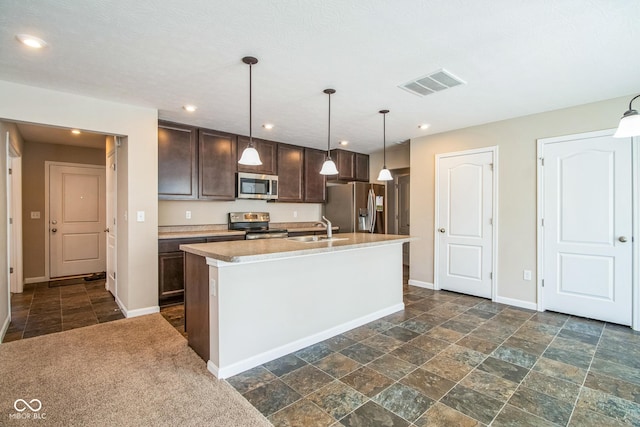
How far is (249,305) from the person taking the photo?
2465mm

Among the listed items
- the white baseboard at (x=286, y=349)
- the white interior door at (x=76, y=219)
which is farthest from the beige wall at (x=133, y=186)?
the white interior door at (x=76, y=219)

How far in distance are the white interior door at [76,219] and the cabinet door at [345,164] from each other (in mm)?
4499

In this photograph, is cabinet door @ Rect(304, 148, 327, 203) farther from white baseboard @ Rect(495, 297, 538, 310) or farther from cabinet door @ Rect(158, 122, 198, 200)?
white baseboard @ Rect(495, 297, 538, 310)

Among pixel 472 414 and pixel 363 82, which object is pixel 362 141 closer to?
pixel 363 82

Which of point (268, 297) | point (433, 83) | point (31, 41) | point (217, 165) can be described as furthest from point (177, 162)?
point (433, 83)

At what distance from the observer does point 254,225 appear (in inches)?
211

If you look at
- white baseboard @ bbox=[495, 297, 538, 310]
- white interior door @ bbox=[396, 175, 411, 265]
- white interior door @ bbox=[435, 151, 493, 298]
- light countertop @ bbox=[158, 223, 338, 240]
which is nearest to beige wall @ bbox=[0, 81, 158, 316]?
light countertop @ bbox=[158, 223, 338, 240]

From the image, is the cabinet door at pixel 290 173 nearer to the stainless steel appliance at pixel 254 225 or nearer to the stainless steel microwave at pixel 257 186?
the stainless steel microwave at pixel 257 186

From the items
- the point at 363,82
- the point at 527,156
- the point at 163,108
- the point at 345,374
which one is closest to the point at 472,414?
the point at 345,374

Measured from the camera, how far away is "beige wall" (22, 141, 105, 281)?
5211mm

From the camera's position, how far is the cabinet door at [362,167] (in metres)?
6.27

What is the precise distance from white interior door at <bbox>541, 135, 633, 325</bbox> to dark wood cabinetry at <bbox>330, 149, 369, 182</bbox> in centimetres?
317

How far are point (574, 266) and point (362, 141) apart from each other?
3.36 m

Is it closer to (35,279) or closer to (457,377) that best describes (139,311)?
(35,279)
